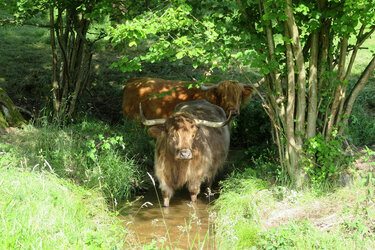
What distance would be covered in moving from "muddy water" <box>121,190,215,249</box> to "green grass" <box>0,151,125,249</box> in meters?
0.44

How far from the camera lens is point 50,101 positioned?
33.6ft

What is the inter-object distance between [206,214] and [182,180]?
0.76 meters

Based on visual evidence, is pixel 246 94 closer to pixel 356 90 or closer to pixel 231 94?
pixel 231 94

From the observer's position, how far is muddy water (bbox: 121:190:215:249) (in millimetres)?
5344

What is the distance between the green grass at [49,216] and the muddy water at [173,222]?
436 millimetres

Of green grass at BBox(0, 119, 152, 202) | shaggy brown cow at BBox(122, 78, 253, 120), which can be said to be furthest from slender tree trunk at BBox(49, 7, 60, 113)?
shaggy brown cow at BBox(122, 78, 253, 120)

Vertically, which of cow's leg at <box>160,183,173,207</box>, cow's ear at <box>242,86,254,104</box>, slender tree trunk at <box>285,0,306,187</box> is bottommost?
cow's leg at <box>160,183,173,207</box>

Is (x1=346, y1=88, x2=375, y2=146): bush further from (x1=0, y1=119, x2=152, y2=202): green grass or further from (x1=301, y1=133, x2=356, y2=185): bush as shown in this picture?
(x1=0, y1=119, x2=152, y2=202): green grass

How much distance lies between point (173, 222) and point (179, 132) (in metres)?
1.33

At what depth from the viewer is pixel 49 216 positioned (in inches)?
181

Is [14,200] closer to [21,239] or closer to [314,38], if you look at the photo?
[21,239]

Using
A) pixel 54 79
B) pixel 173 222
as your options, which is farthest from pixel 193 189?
pixel 54 79

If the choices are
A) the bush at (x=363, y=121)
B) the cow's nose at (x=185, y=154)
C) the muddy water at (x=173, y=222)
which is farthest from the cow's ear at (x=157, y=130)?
the bush at (x=363, y=121)

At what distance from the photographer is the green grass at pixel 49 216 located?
3861mm
